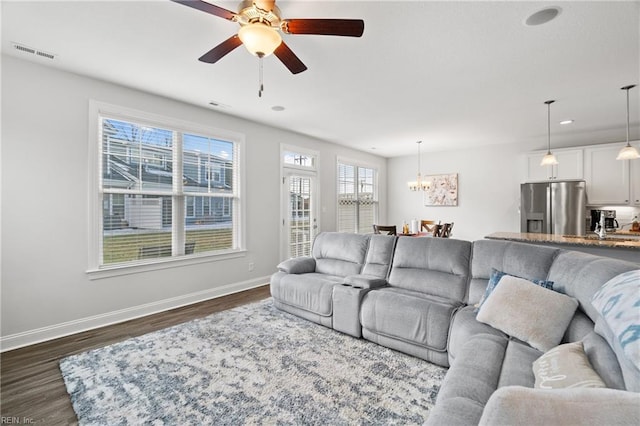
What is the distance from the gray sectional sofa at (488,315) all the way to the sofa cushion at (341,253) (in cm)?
1

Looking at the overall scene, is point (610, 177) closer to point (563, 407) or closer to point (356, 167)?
point (356, 167)


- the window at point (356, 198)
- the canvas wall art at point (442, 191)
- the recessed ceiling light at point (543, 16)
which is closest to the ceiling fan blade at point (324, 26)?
the recessed ceiling light at point (543, 16)

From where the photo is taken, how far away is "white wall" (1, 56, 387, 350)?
2729mm

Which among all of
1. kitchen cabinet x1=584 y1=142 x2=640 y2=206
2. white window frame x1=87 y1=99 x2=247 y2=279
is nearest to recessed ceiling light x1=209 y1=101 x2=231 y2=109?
white window frame x1=87 y1=99 x2=247 y2=279

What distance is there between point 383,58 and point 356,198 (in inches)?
175

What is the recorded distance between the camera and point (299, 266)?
11.9 feet

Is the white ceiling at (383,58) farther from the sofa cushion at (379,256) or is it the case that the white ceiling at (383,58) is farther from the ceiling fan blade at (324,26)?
the sofa cushion at (379,256)

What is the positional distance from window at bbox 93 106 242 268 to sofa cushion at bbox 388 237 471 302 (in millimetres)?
2629

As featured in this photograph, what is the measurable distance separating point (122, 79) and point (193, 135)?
1045 mm

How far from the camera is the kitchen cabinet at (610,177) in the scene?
16.2 feet

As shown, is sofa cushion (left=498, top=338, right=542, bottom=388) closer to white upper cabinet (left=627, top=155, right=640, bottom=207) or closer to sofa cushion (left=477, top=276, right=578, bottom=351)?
sofa cushion (left=477, top=276, right=578, bottom=351)

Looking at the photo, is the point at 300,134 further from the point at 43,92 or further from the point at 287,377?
the point at 287,377

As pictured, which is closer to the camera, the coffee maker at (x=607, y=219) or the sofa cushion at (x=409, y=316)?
the sofa cushion at (x=409, y=316)

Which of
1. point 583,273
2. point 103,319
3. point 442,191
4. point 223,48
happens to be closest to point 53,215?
point 103,319
